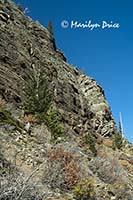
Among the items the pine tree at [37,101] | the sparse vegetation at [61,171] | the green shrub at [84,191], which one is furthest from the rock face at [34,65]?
the green shrub at [84,191]

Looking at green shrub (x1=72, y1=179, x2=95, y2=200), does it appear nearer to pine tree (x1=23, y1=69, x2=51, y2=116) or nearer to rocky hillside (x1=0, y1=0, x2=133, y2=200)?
rocky hillside (x1=0, y1=0, x2=133, y2=200)

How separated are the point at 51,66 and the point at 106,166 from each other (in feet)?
110

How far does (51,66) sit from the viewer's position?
48.1 meters

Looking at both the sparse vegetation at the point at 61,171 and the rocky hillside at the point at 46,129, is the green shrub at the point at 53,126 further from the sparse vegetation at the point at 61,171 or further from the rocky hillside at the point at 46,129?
the sparse vegetation at the point at 61,171

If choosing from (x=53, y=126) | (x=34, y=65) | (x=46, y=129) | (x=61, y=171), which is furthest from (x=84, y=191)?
(x=34, y=65)

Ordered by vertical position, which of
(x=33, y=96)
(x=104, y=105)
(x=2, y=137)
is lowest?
(x=2, y=137)

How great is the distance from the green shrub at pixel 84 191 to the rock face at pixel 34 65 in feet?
61.2

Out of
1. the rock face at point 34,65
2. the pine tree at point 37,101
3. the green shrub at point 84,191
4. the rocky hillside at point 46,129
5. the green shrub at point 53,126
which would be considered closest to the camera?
the rocky hillside at point 46,129

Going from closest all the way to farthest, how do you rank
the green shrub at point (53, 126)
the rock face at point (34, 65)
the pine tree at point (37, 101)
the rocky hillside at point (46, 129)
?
the rocky hillside at point (46, 129) → the green shrub at point (53, 126) → the pine tree at point (37, 101) → the rock face at point (34, 65)

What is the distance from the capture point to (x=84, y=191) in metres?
10.6

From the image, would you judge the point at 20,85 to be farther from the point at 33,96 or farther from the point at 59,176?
the point at 59,176

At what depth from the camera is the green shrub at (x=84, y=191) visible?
1053cm

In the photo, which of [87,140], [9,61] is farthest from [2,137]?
[9,61]

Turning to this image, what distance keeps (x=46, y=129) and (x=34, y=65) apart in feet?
73.5
